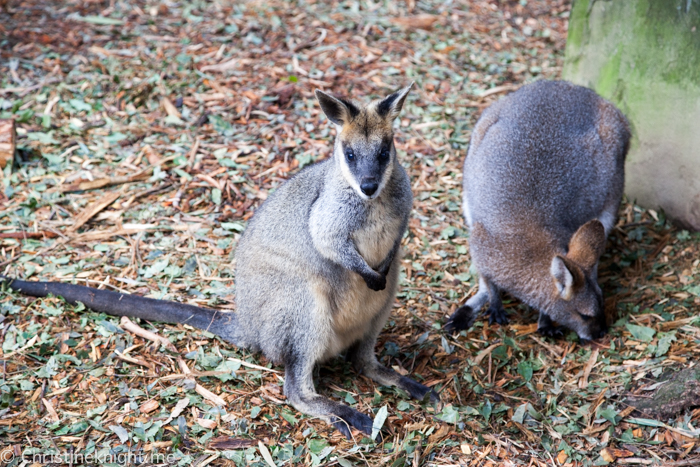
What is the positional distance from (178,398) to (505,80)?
5015 millimetres

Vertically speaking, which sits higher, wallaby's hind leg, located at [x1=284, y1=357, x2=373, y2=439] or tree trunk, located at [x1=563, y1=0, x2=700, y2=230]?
tree trunk, located at [x1=563, y1=0, x2=700, y2=230]

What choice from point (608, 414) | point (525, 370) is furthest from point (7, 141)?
point (608, 414)

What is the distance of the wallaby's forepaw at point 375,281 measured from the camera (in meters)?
3.86

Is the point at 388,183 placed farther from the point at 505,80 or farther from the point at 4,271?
the point at 505,80

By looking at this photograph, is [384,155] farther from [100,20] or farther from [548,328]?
[100,20]

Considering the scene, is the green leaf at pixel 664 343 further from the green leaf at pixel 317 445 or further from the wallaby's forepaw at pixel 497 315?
the green leaf at pixel 317 445

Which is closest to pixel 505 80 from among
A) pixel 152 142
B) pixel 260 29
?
pixel 260 29

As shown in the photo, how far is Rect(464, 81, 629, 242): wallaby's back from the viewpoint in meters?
5.04

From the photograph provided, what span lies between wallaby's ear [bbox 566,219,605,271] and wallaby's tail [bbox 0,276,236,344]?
244 cm

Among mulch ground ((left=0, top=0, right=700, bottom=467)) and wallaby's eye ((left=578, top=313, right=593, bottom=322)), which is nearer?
mulch ground ((left=0, top=0, right=700, bottom=467))

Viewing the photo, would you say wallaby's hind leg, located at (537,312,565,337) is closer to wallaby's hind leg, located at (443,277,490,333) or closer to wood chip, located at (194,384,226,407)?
wallaby's hind leg, located at (443,277,490,333)

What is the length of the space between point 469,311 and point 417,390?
3.36 ft

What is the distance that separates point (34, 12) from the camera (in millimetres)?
7512

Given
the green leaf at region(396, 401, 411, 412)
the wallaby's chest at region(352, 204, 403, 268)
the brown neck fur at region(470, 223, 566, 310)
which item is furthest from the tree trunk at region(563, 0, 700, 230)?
the green leaf at region(396, 401, 411, 412)
